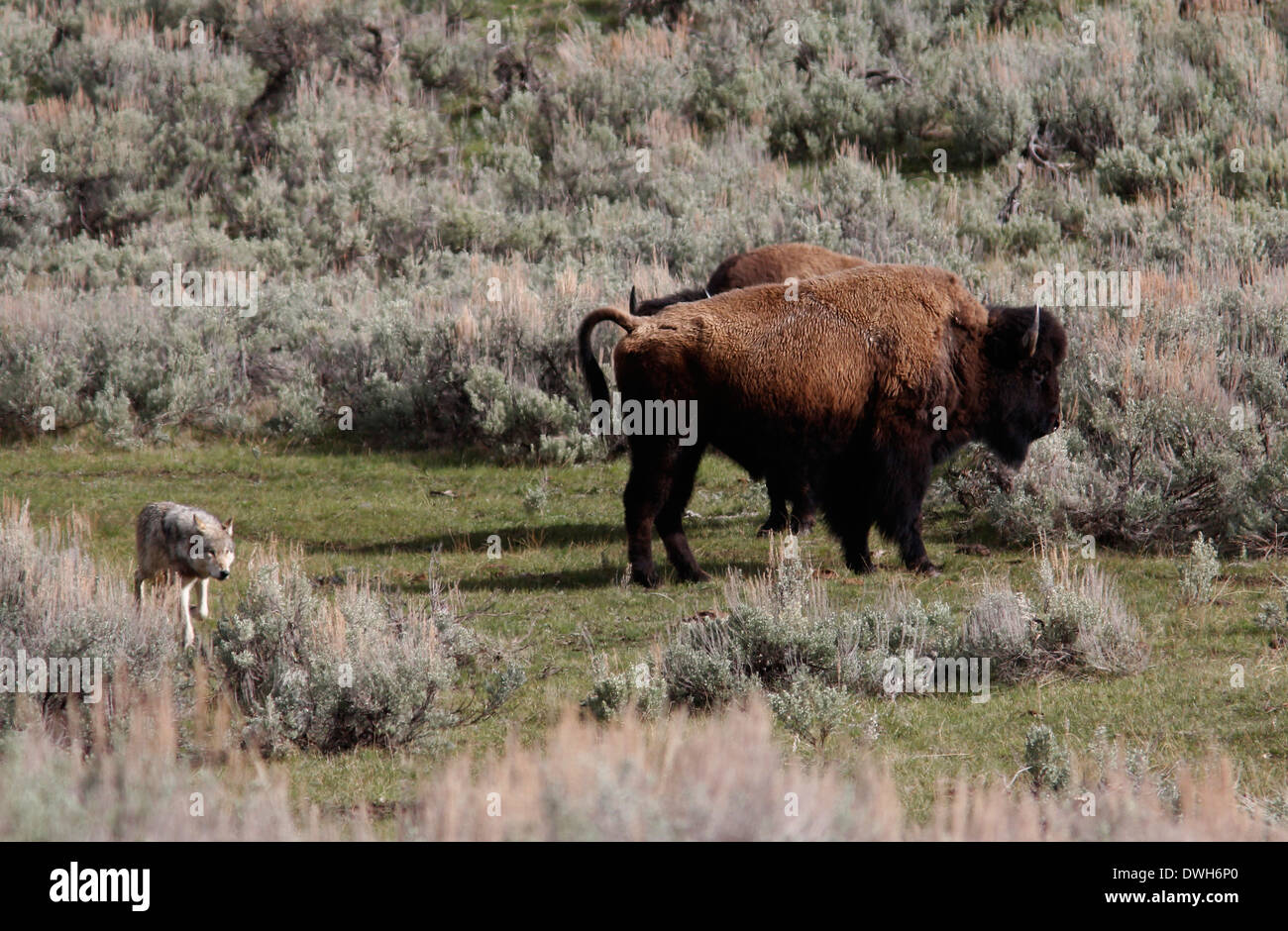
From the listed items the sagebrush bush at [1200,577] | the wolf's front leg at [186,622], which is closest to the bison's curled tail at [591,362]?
the wolf's front leg at [186,622]

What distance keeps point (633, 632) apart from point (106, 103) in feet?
64.3

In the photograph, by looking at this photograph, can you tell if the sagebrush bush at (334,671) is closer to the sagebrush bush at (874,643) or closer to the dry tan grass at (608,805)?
the sagebrush bush at (874,643)

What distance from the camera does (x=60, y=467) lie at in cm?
1401

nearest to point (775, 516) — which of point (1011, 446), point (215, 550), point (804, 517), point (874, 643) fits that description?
point (804, 517)

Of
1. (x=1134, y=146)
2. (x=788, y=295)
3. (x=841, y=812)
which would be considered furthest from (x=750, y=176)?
(x=841, y=812)

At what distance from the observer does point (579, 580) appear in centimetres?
1012

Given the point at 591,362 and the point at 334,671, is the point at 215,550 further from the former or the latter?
the point at 591,362

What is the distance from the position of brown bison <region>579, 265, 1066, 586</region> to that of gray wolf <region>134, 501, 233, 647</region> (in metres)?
2.65

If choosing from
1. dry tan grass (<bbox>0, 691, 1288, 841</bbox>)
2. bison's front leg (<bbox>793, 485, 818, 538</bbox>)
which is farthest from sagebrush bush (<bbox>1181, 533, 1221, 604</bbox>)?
dry tan grass (<bbox>0, 691, 1288, 841</bbox>)

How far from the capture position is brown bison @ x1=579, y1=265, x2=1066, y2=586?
9188mm

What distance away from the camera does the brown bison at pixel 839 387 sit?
9.19 meters
